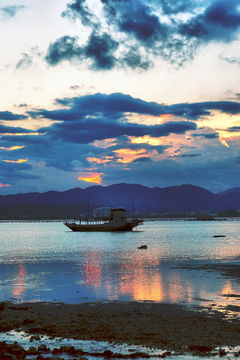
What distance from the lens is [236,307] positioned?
808 inches

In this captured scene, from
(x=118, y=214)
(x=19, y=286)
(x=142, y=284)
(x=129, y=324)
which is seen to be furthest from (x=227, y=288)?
(x=118, y=214)

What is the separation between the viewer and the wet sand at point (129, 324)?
48.1 feet

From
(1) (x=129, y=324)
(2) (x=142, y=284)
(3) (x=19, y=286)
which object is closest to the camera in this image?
(1) (x=129, y=324)

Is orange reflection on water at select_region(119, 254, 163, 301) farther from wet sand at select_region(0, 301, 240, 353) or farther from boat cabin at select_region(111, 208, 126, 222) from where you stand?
boat cabin at select_region(111, 208, 126, 222)

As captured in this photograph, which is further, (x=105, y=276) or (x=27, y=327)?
(x=105, y=276)

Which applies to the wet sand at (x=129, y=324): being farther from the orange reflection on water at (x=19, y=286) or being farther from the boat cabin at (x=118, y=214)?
the boat cabin at (x=118, y=214)

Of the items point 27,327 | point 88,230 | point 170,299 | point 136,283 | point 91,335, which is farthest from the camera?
point 88,230

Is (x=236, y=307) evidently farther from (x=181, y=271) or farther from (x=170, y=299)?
(x=181, y=271)

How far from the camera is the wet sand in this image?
14.7 m

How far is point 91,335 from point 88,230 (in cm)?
15414

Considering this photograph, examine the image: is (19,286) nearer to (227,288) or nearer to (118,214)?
(227,288)

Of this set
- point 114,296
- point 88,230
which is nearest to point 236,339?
point 114,296

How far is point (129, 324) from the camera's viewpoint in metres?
17.1

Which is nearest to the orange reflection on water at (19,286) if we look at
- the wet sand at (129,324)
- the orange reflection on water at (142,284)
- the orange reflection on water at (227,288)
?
the wet sand at (129,324)
